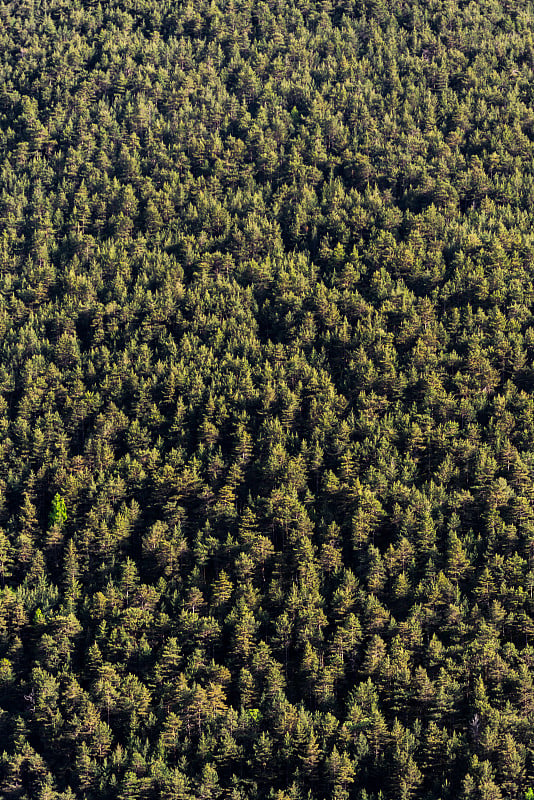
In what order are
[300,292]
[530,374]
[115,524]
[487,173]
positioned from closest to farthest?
[115,524]
[530,374]
[300,292]
[487,173]

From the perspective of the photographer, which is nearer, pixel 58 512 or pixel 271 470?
pixel 271 470

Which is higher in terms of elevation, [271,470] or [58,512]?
[271,470]

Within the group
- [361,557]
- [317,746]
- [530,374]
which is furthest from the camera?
[530,374]

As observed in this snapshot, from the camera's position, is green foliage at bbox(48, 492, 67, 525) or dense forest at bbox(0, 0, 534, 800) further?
green foliage at bbox(48, 492, 67, 525)

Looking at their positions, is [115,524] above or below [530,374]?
below

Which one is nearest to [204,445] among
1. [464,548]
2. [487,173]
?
[464,548]

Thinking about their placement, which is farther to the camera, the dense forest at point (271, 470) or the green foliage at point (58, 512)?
the green foliage at point (58, 512)

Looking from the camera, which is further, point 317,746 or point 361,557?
point 361,557

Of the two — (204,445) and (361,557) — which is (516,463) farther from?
(204,445)
